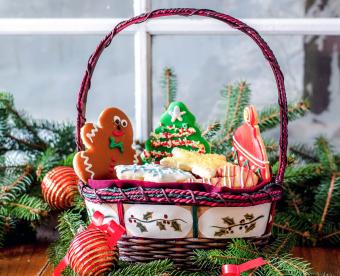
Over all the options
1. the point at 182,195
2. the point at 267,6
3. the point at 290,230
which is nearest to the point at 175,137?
the point at 182,195

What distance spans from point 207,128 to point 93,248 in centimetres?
44

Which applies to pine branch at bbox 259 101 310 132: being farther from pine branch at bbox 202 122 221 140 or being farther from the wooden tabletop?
the wooden tabletop

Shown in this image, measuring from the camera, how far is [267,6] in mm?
1406

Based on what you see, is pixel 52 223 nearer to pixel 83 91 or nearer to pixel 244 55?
pixel 83 91

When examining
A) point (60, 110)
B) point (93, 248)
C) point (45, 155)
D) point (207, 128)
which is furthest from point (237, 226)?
point (60, 110)

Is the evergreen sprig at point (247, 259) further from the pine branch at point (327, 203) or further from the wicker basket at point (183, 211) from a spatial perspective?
the pine branch at point (327, 203)

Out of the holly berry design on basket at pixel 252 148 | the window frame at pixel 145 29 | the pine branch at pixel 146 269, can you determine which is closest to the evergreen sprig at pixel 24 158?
the window frame at pixel 145 29

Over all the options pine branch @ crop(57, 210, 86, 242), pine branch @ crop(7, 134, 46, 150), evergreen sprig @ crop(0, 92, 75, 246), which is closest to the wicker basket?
pine branch @ crop(57, 210, 86, 242)

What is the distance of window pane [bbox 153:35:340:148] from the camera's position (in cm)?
142

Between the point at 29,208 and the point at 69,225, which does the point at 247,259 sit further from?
the point at 29,208

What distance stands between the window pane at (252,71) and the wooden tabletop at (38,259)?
0.34 m

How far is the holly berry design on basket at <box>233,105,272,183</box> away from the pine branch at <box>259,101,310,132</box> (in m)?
0.26

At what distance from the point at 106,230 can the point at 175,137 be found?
24 centimetres

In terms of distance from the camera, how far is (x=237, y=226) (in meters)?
1.00
